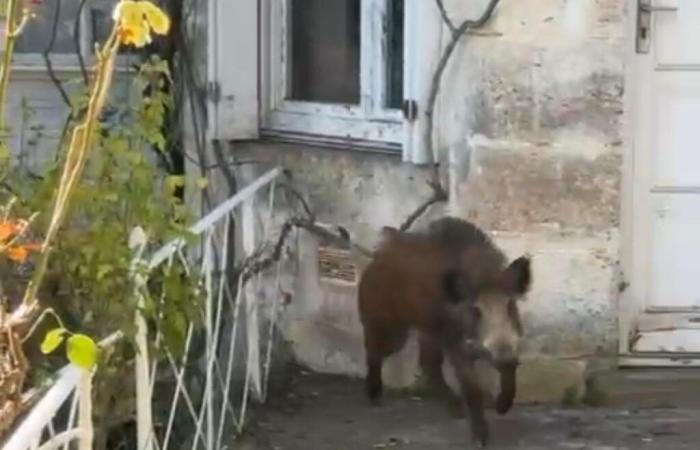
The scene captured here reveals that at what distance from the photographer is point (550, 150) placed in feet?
20.9

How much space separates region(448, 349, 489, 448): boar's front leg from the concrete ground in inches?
2.4

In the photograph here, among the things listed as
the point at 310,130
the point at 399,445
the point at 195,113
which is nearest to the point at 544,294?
the point at 399,445

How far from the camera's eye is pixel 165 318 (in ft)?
15.2

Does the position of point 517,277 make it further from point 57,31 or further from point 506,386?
point 57,31

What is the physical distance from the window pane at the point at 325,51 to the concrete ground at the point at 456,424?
1290mm

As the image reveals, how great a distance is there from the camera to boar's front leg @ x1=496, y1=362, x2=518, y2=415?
598 centimetres

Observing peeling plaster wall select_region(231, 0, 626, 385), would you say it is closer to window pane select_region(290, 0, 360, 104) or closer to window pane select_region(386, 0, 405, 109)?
window pane select_region(386, 0, 405, 109)

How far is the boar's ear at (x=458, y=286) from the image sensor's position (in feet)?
19.3

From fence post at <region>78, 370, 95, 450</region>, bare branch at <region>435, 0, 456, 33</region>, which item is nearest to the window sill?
bare branch at <region>435, 0, 456, 33</region>

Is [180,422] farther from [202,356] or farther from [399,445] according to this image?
[399,445]

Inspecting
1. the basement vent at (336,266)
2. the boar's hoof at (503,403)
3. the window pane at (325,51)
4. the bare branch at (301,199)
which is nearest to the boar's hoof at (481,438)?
the boar's hoof at (503,403)

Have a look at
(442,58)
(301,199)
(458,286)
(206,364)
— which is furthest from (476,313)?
(301,199)

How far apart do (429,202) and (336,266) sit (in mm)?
531

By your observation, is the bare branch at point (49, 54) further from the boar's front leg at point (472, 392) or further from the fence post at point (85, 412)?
the fence post at point (85, 412)
